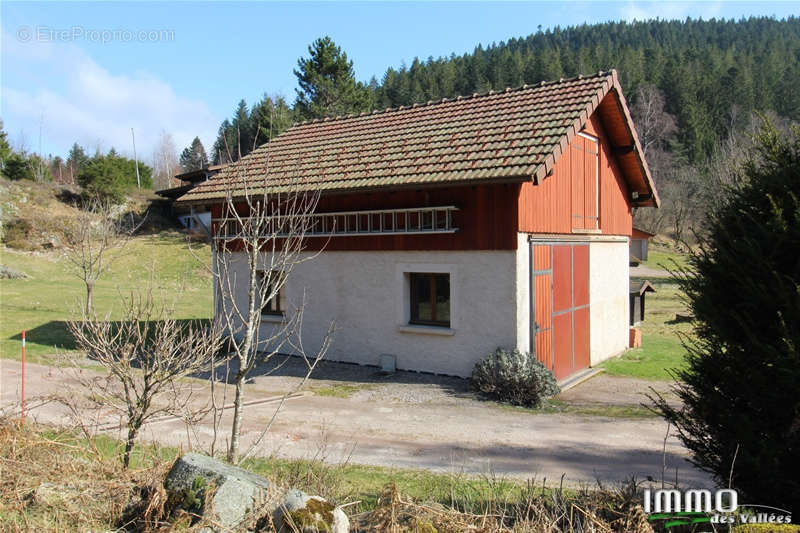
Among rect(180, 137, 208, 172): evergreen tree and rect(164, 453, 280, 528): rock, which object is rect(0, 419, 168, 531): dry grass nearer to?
rect(164, 453, 280, 528): rock

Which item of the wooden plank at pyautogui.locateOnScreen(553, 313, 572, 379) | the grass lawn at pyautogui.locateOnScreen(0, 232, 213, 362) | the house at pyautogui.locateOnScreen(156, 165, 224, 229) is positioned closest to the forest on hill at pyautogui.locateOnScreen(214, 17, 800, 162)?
the house at pyautogui.locateOnScreen(156, 165, 224, 229)

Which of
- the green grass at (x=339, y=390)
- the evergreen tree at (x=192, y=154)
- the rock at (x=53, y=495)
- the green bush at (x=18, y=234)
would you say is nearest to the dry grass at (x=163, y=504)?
the rock at (x=53, y=495)

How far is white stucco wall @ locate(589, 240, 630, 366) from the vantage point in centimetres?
1491

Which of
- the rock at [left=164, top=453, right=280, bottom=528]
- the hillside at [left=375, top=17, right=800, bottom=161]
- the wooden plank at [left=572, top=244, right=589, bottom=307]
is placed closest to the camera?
the rock at [left=164, top=453, right=280, bottom=528]

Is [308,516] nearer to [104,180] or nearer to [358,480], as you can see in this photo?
[358,480]

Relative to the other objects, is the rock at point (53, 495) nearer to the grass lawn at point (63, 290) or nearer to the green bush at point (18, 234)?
the grass lawn at point (63, 290)

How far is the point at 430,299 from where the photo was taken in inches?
514

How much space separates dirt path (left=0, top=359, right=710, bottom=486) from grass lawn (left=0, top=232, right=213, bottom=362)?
257cm

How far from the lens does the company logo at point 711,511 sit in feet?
13.5

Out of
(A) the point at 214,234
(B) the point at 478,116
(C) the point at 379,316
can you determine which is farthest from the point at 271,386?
(B) the point at 478,116

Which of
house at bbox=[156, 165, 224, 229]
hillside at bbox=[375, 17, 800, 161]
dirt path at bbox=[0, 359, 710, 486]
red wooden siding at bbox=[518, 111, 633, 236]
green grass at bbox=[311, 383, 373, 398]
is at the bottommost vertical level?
dirt path at bbox=[0, 359, 710, 486]

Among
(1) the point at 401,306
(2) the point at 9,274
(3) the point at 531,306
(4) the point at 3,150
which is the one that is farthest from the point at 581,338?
(4) the point at 3,150

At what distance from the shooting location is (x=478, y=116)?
14172 millimetres

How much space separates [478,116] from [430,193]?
2778 mm
